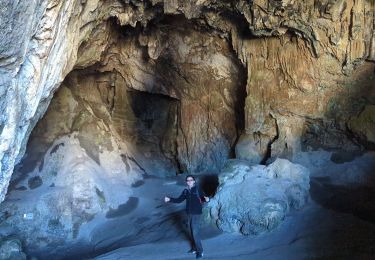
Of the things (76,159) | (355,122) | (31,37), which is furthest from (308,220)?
(76,159)

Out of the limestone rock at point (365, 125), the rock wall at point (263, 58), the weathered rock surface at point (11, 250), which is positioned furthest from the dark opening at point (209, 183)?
the weathered rock surface at point (11, 250)

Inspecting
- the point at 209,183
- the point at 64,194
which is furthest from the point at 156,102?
the point at 64,194

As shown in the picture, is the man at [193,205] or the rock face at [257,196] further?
the rock face at [257,196]

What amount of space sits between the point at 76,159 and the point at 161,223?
4.12m

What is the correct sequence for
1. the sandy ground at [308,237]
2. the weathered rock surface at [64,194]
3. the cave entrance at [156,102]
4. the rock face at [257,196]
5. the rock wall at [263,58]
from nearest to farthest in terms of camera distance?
the rock wall at [263,58] < the sandy ground at [308,237] < the rock face at [257,196] < the weathered rock surface at [64,194] < the cave entrance at [156,102]

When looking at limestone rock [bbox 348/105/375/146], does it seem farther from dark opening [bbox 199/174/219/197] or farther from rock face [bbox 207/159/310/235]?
dark opening [bbox 199/174/219/197]

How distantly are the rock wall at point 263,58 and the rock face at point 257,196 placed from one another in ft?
5.15

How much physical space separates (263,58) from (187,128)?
411 cm

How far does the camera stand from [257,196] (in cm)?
966

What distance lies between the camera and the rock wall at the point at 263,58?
6652 millimetres

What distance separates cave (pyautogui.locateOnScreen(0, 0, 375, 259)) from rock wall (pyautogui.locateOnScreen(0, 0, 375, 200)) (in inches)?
1.4

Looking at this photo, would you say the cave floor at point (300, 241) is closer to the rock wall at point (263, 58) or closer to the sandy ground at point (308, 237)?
the sandy ground at point (308, 237)

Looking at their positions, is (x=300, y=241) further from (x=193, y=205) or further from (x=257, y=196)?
(x=193, y=205)

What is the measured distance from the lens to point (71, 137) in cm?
1377
